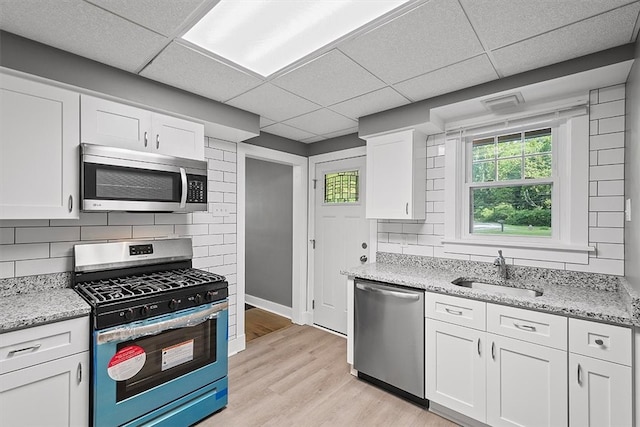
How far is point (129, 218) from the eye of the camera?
2422 mm

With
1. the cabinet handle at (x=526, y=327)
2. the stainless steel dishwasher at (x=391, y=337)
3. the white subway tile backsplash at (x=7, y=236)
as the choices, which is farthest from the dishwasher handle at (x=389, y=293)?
the white subway tile backsplash at (x=7, y=236)

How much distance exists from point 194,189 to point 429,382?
7.42 ft

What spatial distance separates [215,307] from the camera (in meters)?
2.19

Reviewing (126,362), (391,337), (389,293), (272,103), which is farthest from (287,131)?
(126,362)

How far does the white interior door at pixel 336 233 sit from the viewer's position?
3547mm

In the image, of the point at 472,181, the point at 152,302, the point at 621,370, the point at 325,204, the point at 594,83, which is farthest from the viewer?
the point at 325,204

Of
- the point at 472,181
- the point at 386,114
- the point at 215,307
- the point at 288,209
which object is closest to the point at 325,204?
the point at 288,209

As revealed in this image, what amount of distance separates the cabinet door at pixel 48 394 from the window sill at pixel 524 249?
273 cm

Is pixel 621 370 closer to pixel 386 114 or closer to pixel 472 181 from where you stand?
pixel 472 181

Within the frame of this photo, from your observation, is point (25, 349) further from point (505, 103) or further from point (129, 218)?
point (505, 103)

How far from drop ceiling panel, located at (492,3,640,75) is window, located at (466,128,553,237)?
66 centimetres

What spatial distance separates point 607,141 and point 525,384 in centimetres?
166

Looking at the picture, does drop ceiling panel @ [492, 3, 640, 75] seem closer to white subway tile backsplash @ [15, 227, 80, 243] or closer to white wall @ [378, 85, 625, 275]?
white wall @ [378, 85, 625, 275]

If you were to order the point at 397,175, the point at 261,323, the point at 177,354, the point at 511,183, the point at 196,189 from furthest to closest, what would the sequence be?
the point at 261,323 < the point at 397,175 < the point at 511,183 < the point at 196,189 < the point at 177,354
